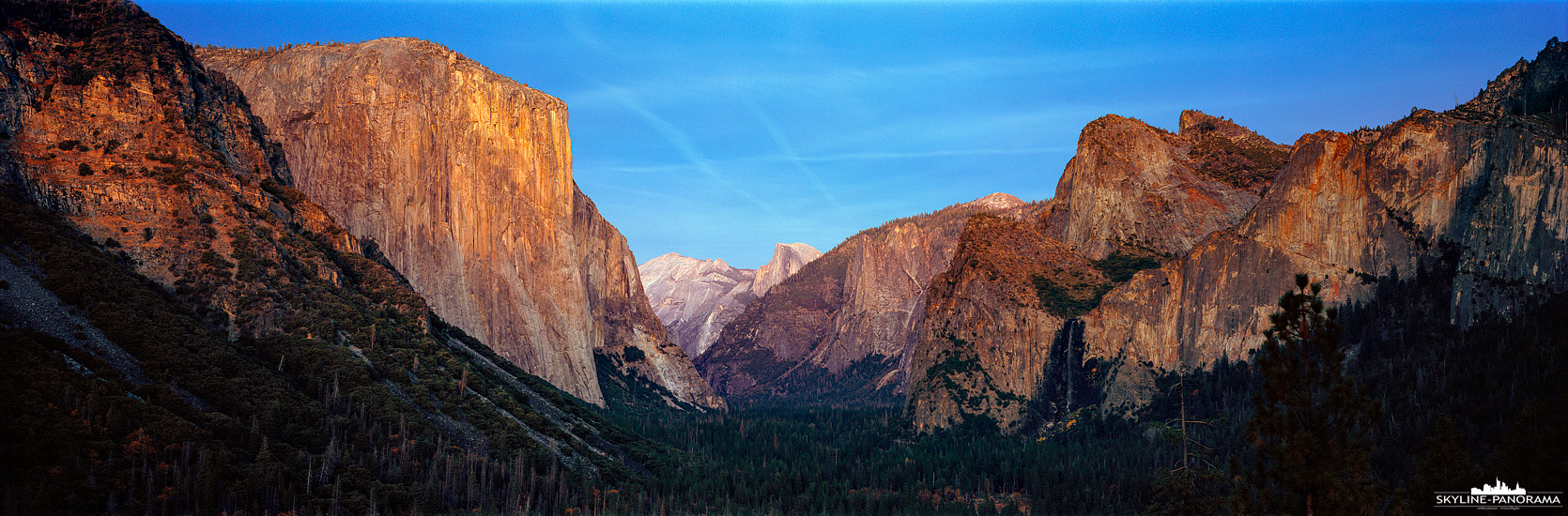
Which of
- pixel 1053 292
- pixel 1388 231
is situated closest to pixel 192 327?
pixel 1053 292

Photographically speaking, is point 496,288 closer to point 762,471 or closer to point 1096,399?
point 762,471

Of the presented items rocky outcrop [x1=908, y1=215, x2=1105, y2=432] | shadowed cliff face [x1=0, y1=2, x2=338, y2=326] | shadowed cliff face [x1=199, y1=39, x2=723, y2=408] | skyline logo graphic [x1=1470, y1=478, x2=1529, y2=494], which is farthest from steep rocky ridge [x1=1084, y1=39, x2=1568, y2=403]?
shadowed cliff face [x1=0, y1=2, x2=338, y2=326]

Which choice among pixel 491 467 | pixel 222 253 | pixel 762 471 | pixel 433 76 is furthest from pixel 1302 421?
pixel 433 76

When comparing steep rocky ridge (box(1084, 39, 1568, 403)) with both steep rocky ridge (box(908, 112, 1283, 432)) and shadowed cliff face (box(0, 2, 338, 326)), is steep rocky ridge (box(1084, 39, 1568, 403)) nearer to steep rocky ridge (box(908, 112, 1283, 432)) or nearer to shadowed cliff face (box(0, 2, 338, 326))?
steep rocky ridge (box(908, 112, 1283, 432))

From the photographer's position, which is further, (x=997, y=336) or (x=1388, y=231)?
(x=997, y=336)

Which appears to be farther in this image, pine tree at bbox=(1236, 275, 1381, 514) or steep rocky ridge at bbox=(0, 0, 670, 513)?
steep rocky ridge at bbox=(0, 0, 670, 513)

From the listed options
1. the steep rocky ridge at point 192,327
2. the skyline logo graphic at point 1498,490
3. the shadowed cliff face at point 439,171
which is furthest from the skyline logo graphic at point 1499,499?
the shadowed cliff face at point 439,171

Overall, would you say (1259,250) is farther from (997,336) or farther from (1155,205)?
(997,336)
